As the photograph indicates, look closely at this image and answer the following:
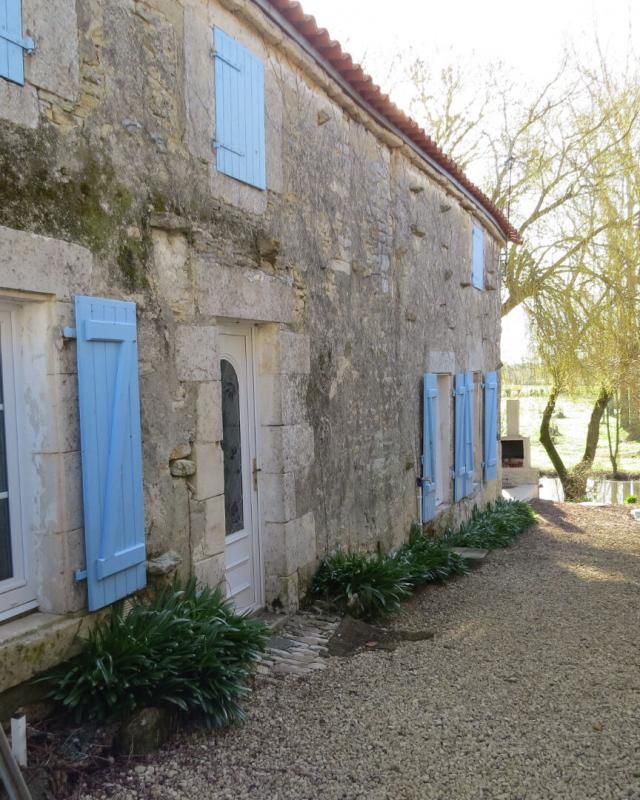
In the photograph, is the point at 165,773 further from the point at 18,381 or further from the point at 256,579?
the point at 256,579

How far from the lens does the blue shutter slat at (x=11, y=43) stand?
2.90 metres

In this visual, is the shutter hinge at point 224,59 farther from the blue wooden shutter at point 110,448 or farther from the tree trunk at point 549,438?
the tree trunk at point 549,438

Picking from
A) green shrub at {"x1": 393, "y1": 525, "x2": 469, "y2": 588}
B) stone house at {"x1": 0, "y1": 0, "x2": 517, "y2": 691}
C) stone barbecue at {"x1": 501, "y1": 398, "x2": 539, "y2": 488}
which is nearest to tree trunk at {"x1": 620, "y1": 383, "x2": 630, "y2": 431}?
stone barbecue at {"x1": 501, "y1": 398, "x2": 539, "y2": 488}

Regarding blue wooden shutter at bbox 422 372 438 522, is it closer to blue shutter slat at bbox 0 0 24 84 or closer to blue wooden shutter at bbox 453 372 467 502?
blue wooden shutter at bbox 453 372 467 502

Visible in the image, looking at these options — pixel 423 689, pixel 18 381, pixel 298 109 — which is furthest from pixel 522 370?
pixel 18 381

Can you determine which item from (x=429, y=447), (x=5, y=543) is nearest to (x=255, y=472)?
(x=5, y=543)

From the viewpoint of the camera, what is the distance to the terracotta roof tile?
4.74 m

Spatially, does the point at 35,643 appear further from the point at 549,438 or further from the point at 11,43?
the point at 549,438

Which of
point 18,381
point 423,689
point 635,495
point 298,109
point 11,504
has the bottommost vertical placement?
point 635,495

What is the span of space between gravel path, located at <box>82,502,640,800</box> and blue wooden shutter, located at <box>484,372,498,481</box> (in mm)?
5310

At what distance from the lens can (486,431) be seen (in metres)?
10.8

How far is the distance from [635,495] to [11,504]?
612 inches

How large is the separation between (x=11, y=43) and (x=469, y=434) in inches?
301

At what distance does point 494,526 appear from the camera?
9.51 metres
